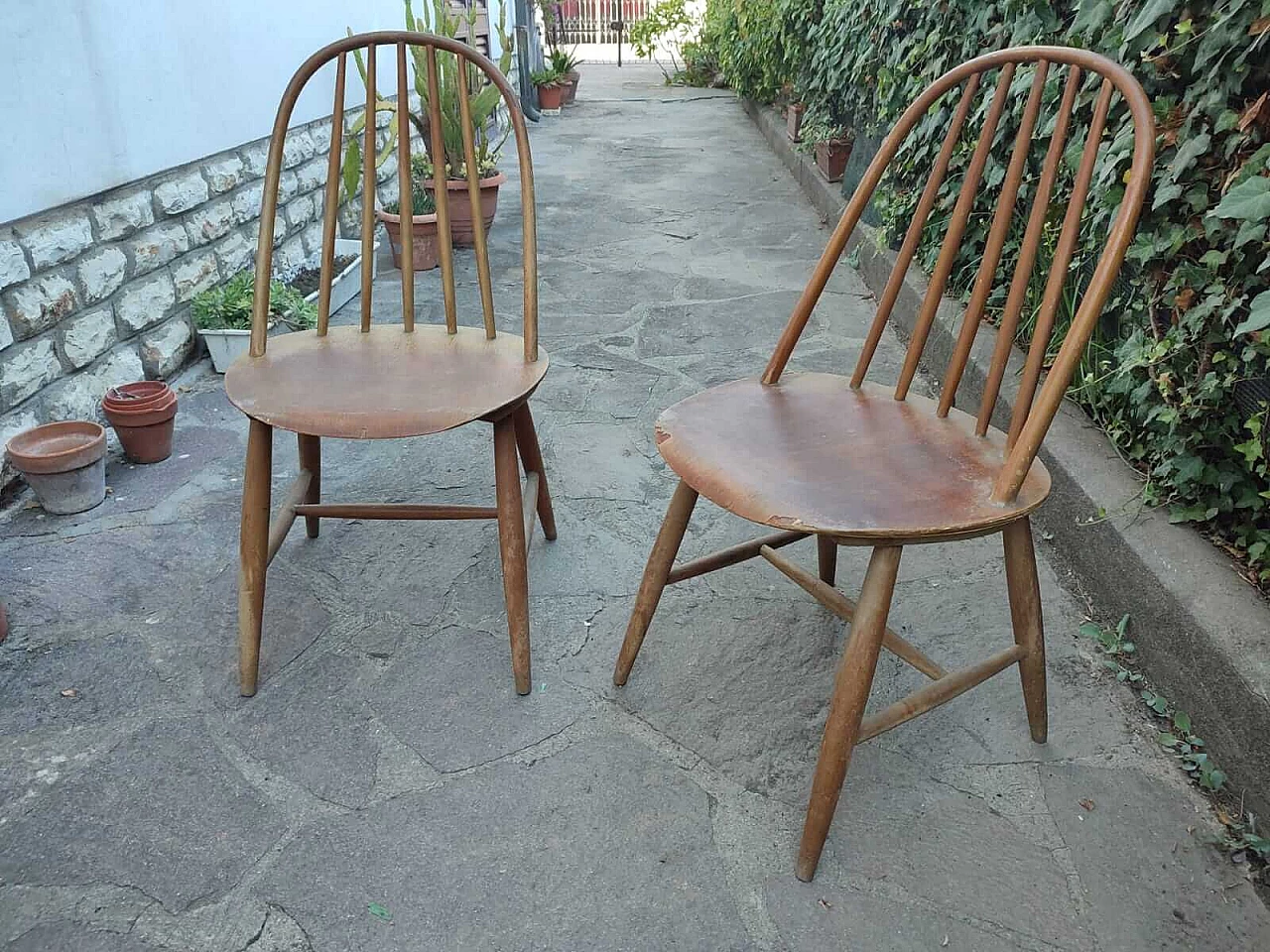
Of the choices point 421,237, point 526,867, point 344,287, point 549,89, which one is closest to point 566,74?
point 549,89

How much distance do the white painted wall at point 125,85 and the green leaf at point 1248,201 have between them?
7.73 feet

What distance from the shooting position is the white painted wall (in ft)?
6.96

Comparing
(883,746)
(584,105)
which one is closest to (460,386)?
(883,746)

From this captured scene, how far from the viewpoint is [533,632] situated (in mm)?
1780

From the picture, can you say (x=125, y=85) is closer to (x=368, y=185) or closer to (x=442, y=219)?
(x=368, y=185)

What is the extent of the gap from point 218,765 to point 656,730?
68 centimetres

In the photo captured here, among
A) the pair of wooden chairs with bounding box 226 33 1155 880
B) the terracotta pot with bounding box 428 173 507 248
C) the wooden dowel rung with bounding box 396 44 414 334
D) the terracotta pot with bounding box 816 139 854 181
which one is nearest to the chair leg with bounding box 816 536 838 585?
the pair of wooden chairs with bounding box 226 33 1155 880

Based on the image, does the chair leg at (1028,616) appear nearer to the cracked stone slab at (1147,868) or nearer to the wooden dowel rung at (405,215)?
the cracked stone slab at (1147,868)

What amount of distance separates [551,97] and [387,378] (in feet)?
24.2

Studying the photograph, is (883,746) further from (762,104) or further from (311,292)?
(762,104)

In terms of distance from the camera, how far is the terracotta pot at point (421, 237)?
148 inches

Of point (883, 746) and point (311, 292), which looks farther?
point (311, 292)

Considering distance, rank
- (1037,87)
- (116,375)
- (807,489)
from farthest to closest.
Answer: (116,375) → (1037,87) → (807,489)

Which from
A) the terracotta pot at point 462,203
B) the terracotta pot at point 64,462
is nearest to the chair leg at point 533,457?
the terracotta pot at point 64,462
